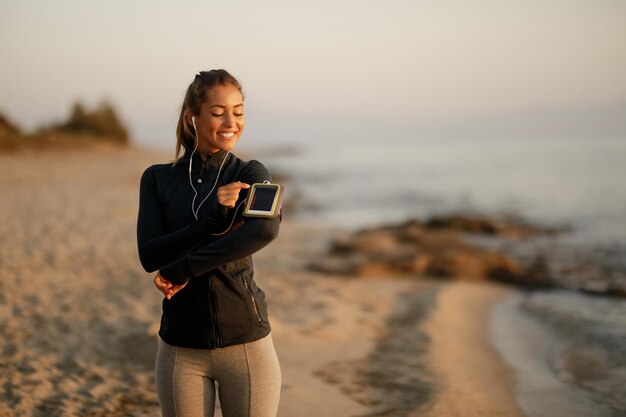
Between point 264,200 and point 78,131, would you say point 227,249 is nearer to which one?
point 264,200

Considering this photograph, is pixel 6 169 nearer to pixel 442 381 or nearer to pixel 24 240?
pixel 24 240

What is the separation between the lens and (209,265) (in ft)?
7.10

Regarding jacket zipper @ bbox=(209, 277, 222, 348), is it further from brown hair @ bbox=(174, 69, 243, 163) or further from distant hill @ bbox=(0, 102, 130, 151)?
distant hill @ bbox=(0, 102, 130, 151)

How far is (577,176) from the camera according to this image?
108 feet

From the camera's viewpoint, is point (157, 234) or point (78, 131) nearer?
point (157, 234)

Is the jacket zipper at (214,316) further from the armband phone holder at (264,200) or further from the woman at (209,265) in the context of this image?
the armband phone holder at (264,200)

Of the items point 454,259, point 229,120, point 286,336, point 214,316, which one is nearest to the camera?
point 214,316

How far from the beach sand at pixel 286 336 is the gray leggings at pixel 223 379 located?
2.04m

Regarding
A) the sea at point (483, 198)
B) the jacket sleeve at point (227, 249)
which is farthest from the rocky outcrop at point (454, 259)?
the jacket sleeve at point (227, 249)

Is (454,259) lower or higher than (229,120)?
lower

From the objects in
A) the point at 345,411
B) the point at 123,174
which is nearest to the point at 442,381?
the point at 345,411

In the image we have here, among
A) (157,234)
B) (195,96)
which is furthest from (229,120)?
(157,234)

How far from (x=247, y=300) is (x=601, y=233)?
14.5 meters

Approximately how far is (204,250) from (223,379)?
0.53 meters
